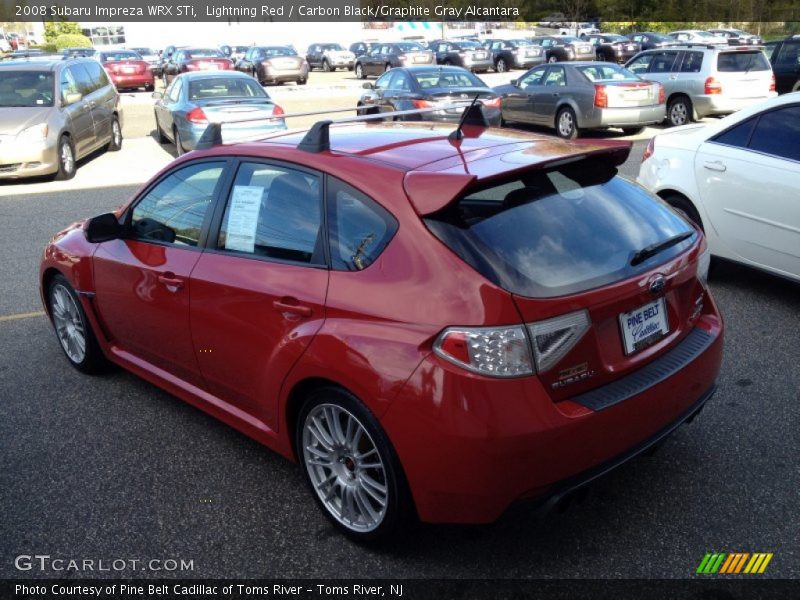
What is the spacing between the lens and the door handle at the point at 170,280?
378cm

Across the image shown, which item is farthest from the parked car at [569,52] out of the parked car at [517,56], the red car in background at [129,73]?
the red car in background at [129,73]

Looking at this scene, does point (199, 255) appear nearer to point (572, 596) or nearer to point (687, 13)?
point (572, 596)

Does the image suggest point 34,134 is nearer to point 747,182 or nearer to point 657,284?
point 747,182

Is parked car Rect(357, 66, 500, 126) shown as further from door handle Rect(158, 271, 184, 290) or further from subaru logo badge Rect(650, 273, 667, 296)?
subaru logo badge Rect(650, 273, 667, 296)

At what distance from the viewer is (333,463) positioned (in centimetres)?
321

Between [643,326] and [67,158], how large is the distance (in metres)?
11.5

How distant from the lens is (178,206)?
13.3ft

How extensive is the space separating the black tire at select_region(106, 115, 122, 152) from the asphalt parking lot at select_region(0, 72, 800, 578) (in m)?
10.8

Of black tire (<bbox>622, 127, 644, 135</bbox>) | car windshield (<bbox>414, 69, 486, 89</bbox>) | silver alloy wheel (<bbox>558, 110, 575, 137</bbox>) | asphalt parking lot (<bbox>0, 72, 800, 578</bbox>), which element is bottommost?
asphalt parking lot (<bbox>0, 72, 800, 578</bbox>)

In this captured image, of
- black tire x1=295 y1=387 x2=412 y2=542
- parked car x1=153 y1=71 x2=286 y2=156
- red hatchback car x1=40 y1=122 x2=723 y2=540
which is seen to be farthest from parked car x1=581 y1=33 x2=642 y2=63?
black tire x1=295 y1=387 x2=412 y2=542

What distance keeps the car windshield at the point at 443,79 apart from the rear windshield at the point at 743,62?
15.8 feet

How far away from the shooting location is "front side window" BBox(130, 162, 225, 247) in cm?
384

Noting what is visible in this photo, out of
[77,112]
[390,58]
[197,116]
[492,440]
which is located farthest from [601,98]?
[390,58]

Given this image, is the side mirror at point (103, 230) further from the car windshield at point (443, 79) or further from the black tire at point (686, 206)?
the car windshield at point (443, 79)
